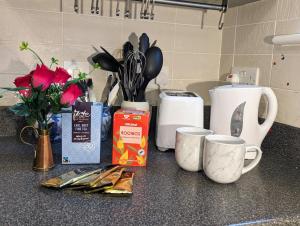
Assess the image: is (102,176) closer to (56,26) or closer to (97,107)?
(97,107)

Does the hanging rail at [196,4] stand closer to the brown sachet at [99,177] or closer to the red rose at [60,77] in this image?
the red rose at [60,77]

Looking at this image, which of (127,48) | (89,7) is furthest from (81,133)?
(89,7)

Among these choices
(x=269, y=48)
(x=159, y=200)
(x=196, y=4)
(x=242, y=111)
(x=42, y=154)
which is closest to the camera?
Answer: (x=159, y=200)

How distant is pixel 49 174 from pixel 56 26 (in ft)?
1.82

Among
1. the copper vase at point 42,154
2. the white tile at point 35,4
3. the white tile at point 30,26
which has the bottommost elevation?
the copper vase at point 42,154

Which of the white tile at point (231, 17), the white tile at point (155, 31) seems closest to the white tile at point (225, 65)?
the white tile at point (231, 17)

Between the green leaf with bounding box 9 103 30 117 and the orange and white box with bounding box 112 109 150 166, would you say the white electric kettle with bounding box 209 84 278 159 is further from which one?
the green leaf with bounding box 9 103 30 117

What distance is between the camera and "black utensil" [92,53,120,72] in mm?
990

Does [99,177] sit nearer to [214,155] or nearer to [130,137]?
[130,137]

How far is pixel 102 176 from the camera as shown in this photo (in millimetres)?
632

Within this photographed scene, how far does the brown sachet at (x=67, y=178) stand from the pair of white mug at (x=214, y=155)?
216 millimetres

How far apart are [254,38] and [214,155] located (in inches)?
22.6

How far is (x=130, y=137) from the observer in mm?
750

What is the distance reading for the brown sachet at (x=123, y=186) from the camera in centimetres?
58
